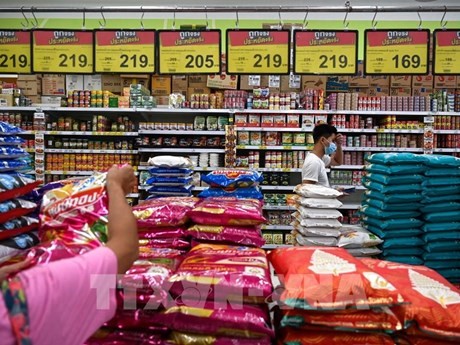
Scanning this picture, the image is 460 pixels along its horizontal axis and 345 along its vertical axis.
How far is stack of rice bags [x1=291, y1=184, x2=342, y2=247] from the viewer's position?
2820mm

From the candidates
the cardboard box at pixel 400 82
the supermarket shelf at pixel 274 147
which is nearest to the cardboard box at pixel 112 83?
the supermarket shelf at pixel 274 147

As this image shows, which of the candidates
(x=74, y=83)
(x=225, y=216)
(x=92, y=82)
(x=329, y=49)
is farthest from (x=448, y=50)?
(x=74, y=83)

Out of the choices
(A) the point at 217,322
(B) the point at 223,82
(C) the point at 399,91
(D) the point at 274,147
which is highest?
(B) the point at 223,82

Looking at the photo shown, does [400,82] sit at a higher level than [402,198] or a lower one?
higher

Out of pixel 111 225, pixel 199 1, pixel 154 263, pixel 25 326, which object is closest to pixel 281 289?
A: pixel 154 263

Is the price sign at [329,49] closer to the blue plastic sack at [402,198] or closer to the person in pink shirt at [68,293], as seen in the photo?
the blue plastic sack at [402,198]

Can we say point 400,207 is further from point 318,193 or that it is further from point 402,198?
point 318,193

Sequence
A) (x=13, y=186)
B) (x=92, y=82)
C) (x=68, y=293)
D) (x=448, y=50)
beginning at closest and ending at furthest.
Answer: (x=68, y=293) → (x=13, y=186) → (x=448, y=50) → (x=92, y=82)

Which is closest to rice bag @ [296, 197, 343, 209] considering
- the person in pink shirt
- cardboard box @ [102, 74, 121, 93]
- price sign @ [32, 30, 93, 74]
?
the person in pink shirt

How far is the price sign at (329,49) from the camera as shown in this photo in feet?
13.3

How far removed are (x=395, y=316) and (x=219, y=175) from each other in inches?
65.9

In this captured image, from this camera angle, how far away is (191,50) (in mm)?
4066

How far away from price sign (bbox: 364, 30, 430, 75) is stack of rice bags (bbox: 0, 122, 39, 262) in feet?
10.8

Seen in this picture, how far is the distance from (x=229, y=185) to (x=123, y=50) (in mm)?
2176
